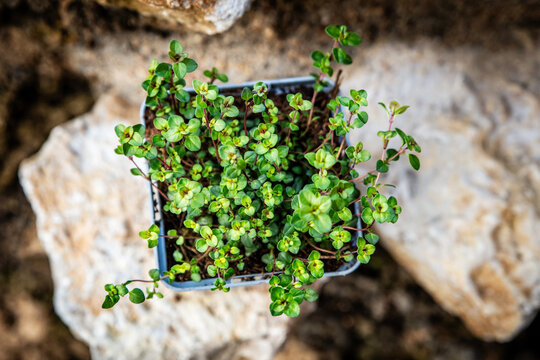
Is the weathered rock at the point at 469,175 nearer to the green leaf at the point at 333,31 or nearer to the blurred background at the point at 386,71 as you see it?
the blurred background at the point at 386,71

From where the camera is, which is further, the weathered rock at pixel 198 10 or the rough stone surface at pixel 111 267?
the rough stone surface at pixel 111 267

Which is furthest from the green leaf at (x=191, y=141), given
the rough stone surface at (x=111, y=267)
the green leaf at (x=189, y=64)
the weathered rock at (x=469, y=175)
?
the weathered rock at (x=469, y=175)

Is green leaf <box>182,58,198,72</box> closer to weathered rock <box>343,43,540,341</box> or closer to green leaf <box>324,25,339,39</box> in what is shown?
green leaf <box>324,25,339,39</box>

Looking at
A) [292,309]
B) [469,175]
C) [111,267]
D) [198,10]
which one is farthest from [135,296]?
[469,175]

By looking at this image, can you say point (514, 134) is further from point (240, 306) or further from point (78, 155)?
point (78, 155)

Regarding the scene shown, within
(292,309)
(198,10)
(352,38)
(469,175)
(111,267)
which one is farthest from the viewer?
(469,175)

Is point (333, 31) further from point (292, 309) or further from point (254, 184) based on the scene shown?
point (292, 309)
